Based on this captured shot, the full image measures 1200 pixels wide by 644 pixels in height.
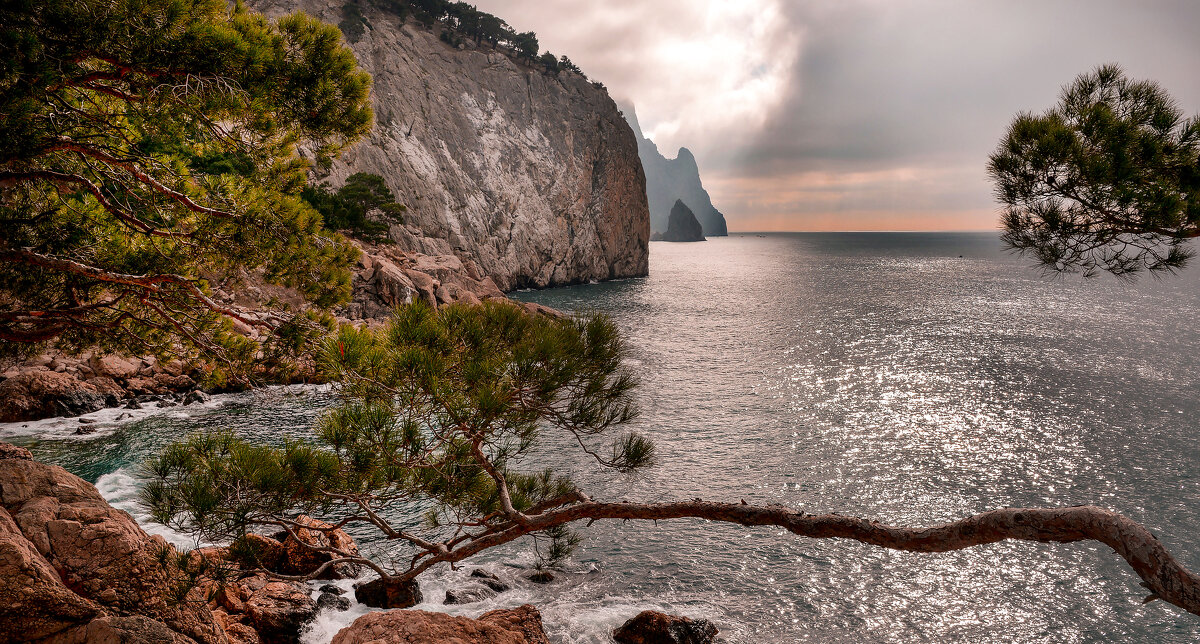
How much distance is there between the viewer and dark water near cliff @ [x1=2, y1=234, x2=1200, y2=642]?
8820 mm

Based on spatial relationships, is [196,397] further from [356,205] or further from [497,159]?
[497,159]

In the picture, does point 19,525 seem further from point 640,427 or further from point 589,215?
point 589,215

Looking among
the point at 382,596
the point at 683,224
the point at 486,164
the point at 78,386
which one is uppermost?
the point at 683,224

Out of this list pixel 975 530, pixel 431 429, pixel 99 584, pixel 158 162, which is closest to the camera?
pixel 975 530

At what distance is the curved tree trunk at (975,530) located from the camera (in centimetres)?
264

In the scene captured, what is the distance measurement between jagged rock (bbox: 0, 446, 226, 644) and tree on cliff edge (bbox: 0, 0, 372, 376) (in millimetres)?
1368

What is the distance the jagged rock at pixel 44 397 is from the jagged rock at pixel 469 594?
41.0ft

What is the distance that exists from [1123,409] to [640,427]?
16.1 meters

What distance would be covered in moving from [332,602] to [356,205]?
30.7m

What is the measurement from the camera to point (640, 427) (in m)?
16.7

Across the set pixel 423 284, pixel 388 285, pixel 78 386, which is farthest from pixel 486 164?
pixel 78 386

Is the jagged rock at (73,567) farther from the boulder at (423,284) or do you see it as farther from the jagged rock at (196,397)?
the boulder at (423,284)

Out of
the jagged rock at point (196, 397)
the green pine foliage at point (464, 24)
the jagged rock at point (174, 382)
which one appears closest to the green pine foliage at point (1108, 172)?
the jagged rock at point (196, 397)

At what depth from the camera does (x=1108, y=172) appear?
5.37 m
